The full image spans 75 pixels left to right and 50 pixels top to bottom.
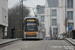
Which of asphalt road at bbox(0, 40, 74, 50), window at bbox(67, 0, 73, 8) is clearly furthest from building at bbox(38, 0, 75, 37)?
asphalt road at bbox(0, 40, 74, 50)

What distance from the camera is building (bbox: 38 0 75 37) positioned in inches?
2271

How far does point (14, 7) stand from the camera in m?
65.7

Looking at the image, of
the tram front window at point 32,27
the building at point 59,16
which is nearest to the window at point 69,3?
the building at point 59,16

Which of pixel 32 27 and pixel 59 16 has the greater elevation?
pixel 59 16

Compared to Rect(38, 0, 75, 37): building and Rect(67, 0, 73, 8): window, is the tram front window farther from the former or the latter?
Rect(67, 0, 73, 8): window

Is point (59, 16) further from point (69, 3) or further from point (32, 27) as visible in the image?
point (32, 27)

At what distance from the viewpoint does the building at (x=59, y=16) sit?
57681mm

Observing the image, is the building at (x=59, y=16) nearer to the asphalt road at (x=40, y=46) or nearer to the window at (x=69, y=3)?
the window at (x=69, y=3)

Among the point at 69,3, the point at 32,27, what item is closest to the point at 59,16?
the point at 69,3

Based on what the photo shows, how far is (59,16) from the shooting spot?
70000mm

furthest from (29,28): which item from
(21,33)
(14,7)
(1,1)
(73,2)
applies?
(14,7)

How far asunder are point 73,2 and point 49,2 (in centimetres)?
3127

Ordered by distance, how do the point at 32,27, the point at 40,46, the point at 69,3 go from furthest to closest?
the point at 69,3
the point at 32,27
the point at 40,46

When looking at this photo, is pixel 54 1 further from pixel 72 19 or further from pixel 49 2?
pixel 72 19
